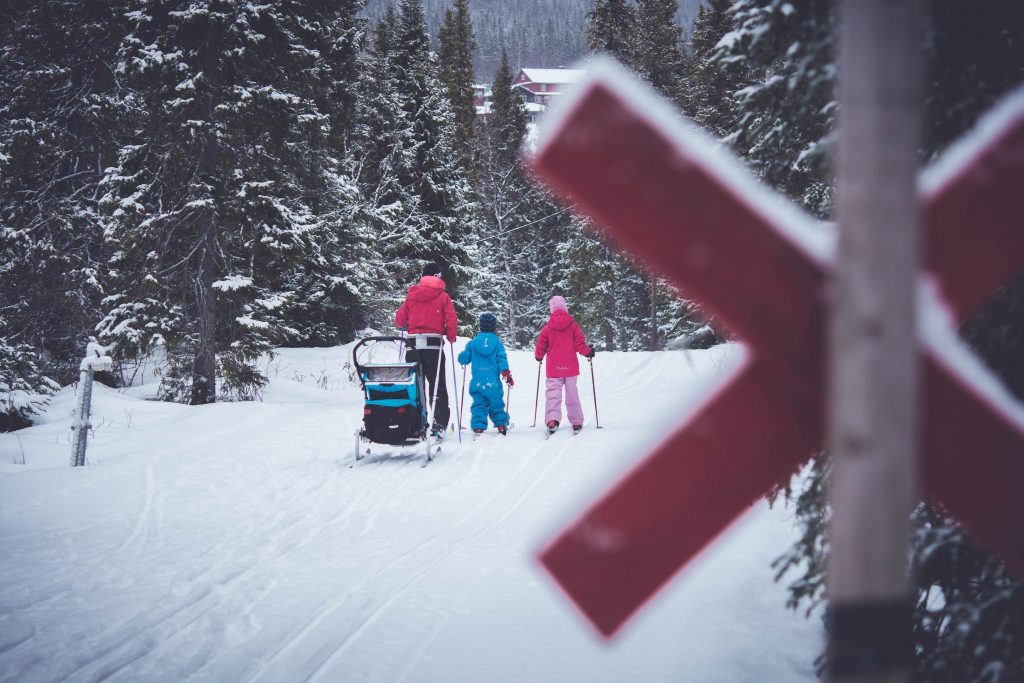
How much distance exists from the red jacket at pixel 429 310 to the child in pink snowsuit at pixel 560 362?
1559mm

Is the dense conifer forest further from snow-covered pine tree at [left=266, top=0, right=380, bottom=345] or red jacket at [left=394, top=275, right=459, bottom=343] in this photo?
red jacket at [left=394, top=275, right=459, bottom=343]

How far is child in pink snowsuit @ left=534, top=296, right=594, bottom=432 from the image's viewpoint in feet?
28.7

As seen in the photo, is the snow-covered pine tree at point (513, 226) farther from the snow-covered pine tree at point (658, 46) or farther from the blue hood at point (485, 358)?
the blue hood at point (485, 358)

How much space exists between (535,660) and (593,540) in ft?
7.78

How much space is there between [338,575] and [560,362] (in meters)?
5.54

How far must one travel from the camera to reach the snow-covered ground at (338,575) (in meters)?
2.78

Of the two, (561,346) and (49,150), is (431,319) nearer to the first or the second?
(561,346)

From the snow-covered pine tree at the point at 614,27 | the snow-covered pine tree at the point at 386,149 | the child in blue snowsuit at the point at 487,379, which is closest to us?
the child in blue snowsuit at the point at 487,379

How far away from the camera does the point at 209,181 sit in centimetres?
1129

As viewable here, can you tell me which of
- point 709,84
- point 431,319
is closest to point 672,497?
point 431,319

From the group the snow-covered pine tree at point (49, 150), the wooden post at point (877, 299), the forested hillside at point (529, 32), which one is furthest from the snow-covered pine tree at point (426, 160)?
the forested hillside at point (529, 32)

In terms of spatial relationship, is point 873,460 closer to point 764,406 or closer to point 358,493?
point 764,406

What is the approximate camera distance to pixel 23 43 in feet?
40.7

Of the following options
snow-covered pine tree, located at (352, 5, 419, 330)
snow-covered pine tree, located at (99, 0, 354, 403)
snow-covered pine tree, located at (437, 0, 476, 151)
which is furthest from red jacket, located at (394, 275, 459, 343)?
snow-covered pine tree, located at (437, 0, 476, 151)
